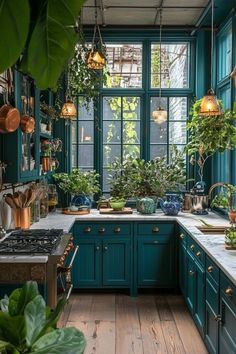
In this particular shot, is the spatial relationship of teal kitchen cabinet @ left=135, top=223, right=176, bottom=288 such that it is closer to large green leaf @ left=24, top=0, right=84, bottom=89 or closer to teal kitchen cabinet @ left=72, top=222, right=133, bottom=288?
teal kitchen cabinet @ left=72, top=222, right=133, bottom=288

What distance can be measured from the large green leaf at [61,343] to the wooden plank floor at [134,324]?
2.64 meters

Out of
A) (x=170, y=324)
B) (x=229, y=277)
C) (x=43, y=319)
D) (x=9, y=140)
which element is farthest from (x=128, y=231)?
(x=43, y=319)

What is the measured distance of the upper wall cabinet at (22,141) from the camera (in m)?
3.54

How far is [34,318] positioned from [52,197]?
427 centimetres

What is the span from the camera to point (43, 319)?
1.09 metres

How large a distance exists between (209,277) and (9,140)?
1.80 metres

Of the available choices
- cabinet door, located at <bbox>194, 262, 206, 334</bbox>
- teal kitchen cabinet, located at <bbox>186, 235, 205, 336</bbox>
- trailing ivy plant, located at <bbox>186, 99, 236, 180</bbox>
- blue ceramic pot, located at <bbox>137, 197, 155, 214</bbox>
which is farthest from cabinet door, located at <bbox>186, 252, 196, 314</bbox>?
trailing ivy plant, located at <bbox>186, 99, 236, 180</bbox>

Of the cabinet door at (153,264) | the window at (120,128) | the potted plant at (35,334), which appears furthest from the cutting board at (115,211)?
the potted plant at (35,334)

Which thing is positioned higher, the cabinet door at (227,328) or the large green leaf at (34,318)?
the large green leaf at (34,318)

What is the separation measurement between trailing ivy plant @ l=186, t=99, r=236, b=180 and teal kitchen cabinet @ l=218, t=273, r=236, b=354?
7.21 feet

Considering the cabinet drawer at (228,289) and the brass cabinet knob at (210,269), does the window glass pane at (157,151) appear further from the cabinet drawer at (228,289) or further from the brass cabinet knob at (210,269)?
the cabinet drawer at (228,289)

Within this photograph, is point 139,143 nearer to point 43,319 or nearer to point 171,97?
point 171,97

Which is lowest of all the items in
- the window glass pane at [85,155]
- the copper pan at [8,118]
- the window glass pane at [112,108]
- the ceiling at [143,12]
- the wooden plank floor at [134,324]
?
the wooden plank floor at [134,324]

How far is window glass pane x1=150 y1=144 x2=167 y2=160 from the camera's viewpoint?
568cm
